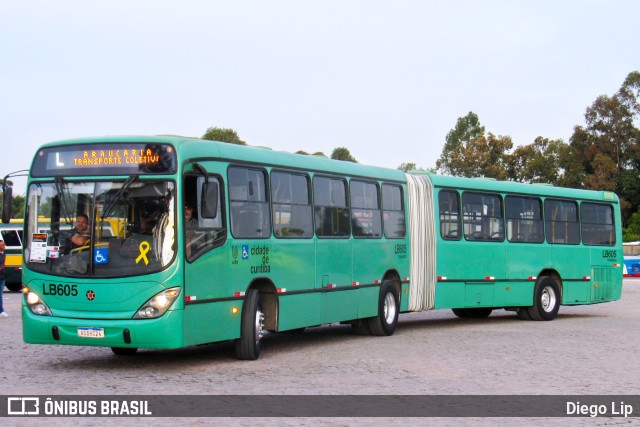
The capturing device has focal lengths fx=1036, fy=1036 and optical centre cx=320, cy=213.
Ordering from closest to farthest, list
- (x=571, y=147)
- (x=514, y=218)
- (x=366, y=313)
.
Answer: (x=366, y=313)
(x=514, y=218)
(x=571, y=147)

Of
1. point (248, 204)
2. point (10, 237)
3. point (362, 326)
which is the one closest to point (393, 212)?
point (362, 326)

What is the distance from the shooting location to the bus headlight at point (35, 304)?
43.4ft

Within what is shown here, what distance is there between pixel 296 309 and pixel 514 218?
29.9ft

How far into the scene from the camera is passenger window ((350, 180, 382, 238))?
18.2 m

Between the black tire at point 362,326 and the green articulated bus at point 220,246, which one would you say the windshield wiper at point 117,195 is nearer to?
the green articulated bus at point 220,246

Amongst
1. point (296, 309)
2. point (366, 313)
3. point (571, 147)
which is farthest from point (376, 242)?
point (571, 147)

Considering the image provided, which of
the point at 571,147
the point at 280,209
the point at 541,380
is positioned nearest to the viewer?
the point at 541,380

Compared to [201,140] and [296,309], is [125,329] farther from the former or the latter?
[296,309]

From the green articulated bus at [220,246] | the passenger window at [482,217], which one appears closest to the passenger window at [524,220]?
the passenger window at [482,217]

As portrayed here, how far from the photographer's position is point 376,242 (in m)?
18.9

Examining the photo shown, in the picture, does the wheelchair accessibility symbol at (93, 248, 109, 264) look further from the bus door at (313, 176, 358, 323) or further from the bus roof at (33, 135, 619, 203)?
the bus door at (313, 176, 358, 323)

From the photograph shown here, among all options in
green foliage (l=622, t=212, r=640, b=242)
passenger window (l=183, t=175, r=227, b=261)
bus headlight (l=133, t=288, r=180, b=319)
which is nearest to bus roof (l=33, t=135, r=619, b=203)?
passenger window (l=183, t=175, r=227, b=261)

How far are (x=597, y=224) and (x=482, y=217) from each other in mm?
4654

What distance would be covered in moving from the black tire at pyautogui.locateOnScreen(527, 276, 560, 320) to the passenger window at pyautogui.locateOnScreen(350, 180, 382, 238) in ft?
20.4
